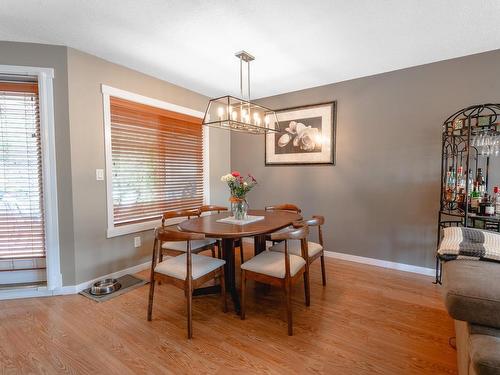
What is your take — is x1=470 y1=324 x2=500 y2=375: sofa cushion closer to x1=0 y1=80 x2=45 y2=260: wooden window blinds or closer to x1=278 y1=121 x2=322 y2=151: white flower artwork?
x1=278 y1=121 x2=322 y2=151: white flower artwork

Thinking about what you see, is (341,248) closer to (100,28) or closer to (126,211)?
(126,211)

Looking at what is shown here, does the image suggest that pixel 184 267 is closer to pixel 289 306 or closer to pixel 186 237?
pixel 186 237

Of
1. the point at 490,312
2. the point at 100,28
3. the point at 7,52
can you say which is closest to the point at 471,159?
the point at 490,312

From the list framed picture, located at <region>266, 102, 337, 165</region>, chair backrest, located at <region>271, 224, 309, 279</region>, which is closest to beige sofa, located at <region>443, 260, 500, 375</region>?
chair backrest, located at <region>271, 224, 309, 279</region>

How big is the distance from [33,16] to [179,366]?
280 centimetres

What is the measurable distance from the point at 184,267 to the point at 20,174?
194 centimetres

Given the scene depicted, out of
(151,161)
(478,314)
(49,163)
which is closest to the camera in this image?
(478,314)

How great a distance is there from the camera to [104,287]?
2.51 meters

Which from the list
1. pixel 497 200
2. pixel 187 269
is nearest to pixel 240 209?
pixel 187 269

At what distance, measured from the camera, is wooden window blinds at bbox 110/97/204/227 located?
2.89 metres

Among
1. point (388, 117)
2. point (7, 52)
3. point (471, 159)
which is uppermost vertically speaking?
point (7, 52)

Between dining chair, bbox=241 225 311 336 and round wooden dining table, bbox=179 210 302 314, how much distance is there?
21 cm

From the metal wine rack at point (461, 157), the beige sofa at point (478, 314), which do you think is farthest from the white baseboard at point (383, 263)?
the beige sofa at point (478, 314)

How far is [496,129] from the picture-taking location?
2.38m
